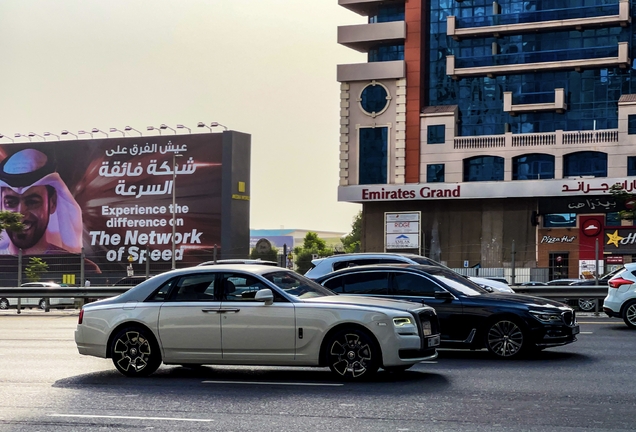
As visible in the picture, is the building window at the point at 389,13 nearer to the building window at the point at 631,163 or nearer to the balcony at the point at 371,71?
the balcony at the point at 371,71

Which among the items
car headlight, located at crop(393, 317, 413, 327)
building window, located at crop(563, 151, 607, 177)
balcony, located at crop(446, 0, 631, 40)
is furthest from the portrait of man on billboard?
car headlight, located at crop(393, 317, 413, 327)

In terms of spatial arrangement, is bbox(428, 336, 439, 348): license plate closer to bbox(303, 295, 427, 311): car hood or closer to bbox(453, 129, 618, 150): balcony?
bbox(303, 295, 427, 311): car hood

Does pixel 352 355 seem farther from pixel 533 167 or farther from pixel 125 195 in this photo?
pixel 125 195

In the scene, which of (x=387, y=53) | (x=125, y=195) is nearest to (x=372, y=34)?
(x=387, y=53)

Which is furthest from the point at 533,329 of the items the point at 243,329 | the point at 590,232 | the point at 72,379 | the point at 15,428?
the point at 590,232

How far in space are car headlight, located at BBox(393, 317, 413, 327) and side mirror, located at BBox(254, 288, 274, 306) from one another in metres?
1.56

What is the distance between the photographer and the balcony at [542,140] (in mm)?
59947

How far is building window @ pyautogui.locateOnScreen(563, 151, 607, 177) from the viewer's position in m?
60.2

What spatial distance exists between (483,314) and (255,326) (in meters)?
4.00

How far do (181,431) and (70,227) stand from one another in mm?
76526

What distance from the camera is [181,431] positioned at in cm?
916

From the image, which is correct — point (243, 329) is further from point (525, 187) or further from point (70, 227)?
point (70, 227)

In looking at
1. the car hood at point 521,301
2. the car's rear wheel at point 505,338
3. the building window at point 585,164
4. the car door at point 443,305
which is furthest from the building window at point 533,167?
the car's rear wheel at point 505,338

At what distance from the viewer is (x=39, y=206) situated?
84.2 metres
